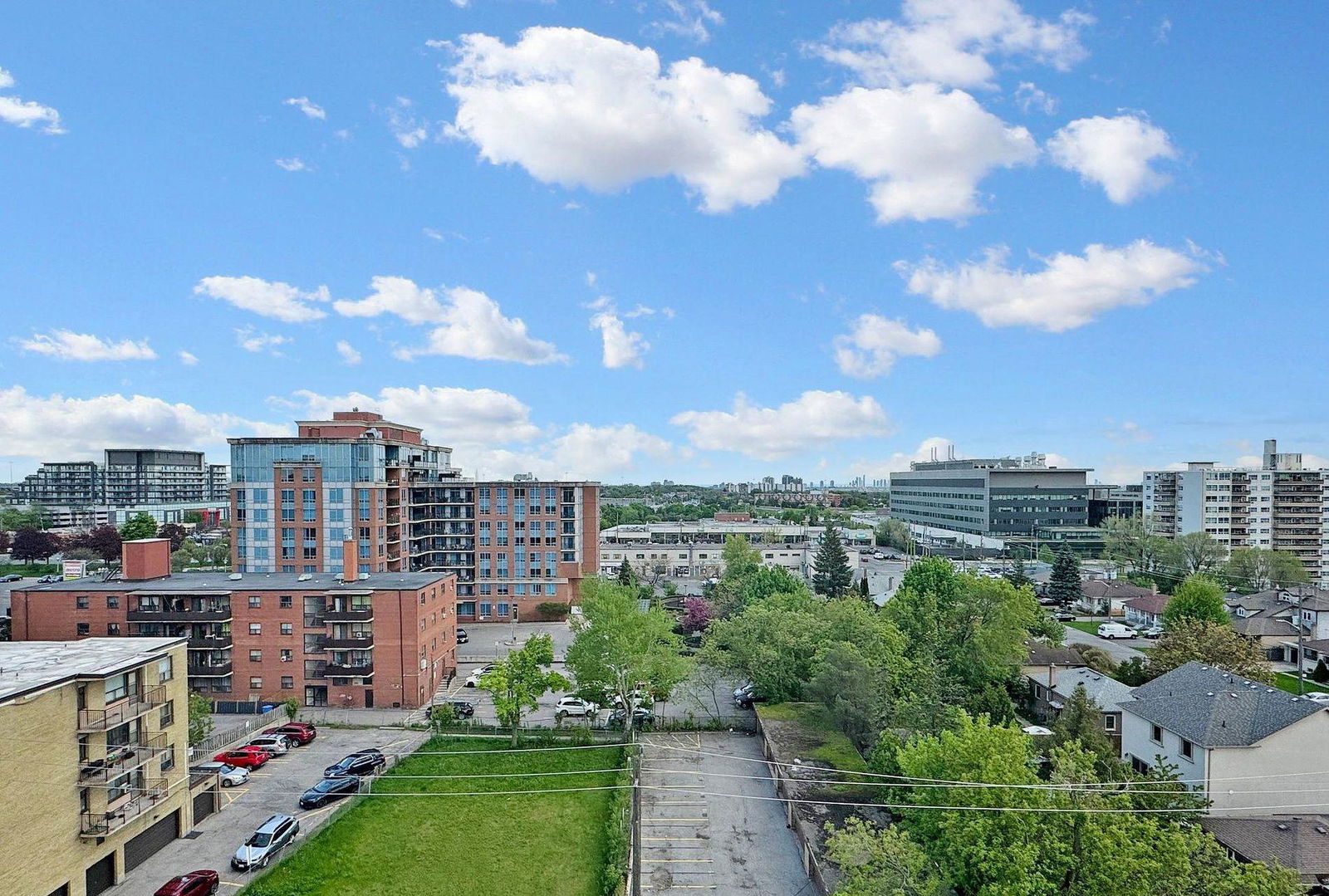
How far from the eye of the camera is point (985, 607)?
117ft

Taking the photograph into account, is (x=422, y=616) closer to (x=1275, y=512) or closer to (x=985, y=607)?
(x=985, y=607)

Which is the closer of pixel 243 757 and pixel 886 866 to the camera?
pixel 886 866

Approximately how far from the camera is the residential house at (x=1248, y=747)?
895 inches

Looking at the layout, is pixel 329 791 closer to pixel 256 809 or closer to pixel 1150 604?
pixel 256 809

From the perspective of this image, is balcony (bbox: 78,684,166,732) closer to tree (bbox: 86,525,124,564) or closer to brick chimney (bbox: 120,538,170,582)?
brick chimney (bbox: 120,538,170,582)

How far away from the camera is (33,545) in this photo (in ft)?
307

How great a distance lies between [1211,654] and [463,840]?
33.4 m

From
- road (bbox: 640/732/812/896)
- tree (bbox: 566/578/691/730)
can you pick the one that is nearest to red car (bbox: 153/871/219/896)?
road (bbox: 640/732/812/896)

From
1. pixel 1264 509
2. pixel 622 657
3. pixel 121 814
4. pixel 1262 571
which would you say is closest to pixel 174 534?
pixel 121 814

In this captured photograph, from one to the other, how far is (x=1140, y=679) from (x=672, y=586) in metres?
42.5

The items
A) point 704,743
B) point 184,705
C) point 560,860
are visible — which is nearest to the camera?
point 560,860

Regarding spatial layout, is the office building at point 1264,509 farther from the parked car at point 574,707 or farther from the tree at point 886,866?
the tree at point 886,866

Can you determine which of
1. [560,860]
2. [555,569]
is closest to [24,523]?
[555,569]

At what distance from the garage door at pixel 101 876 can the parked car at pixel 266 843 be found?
3079mm
